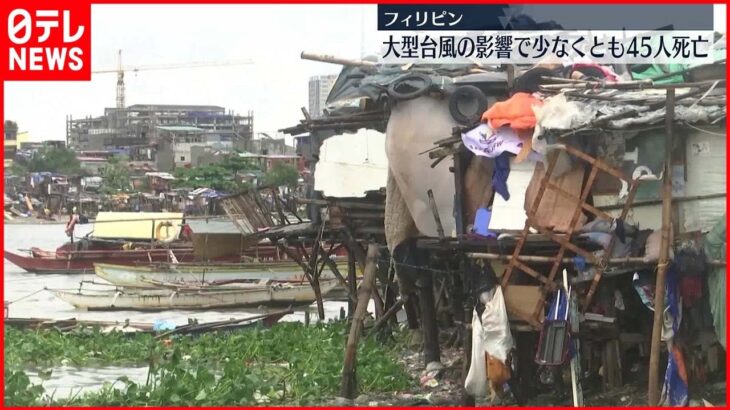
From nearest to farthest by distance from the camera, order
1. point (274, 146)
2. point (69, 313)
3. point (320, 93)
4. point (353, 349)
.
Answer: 1. point (353, 349)
2. point (69, 313)
3. point (320, 93)
4. point (274, 146)

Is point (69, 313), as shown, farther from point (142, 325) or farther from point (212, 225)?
point (212, 225)

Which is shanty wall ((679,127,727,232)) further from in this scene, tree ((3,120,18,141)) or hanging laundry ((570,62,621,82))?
tree ((3,120,18,141))

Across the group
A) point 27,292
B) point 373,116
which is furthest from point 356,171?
point 27,292

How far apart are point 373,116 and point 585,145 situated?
173 inches

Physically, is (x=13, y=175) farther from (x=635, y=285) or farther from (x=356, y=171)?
(x=635, y=285)

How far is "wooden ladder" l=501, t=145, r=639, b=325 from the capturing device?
711 centimetres

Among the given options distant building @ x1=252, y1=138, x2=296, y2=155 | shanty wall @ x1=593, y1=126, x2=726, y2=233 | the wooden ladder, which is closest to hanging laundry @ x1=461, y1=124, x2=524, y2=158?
the wooden ladder

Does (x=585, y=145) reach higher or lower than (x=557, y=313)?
higher

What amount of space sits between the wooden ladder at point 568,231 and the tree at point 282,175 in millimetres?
46604

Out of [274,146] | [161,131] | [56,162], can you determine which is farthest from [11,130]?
[274,146]

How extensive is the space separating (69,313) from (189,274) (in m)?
3.43

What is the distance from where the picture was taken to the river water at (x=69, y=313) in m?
10.9

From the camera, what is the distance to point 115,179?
64.2 metres

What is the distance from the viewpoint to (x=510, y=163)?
7816 mm
